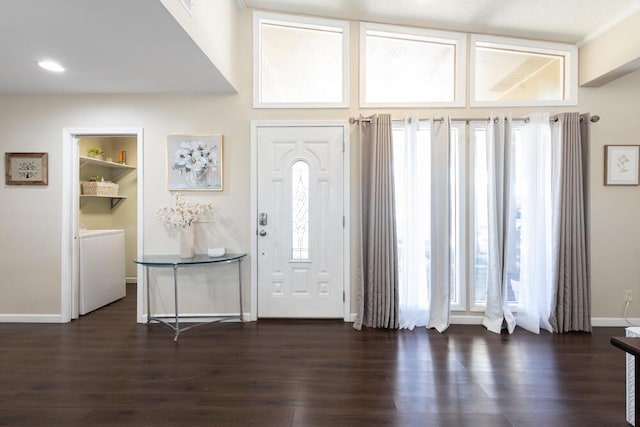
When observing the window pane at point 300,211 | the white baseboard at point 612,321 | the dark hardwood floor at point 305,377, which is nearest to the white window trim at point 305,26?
the window pane at point 300,211

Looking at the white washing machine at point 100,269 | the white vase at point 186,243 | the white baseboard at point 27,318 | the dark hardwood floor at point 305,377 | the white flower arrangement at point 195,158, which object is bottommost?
the dark hardwood floor at point 305,377

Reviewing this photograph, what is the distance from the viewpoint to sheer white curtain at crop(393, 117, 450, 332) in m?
3.38

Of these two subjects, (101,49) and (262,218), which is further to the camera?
(262,218)

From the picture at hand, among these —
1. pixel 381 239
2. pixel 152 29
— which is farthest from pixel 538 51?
Answer: pixel 152 29

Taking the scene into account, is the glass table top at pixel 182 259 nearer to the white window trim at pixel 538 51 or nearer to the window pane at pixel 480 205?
the window pane at pixel 480 205

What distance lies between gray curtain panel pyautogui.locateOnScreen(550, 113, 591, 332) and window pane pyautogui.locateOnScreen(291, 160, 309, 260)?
7.96 ft

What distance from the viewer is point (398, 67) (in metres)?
3.58

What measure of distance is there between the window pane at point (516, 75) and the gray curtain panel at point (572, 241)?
42 centimetres

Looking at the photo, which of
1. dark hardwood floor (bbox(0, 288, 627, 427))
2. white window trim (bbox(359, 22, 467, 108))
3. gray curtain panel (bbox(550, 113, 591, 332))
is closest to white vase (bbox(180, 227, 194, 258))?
dark hardwood floor (bbox(0, 288, 627, 427))

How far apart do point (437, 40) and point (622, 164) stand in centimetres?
219

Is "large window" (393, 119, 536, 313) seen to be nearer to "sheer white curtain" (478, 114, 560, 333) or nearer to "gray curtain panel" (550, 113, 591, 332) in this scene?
"sheer white curtain" (478, 114, 560, 333)

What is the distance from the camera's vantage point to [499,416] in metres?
1.96

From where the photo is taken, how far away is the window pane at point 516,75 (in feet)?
11.5

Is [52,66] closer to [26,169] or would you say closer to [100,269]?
[26,169]
